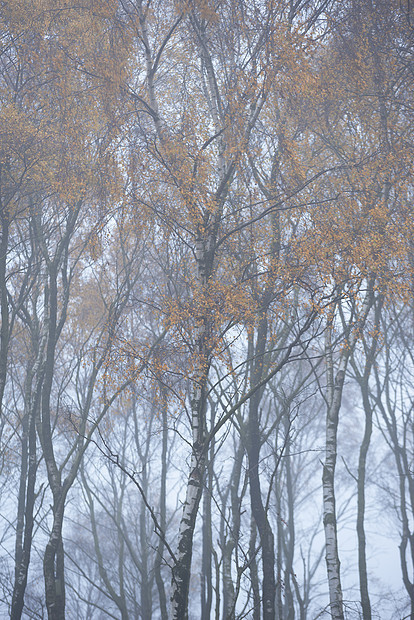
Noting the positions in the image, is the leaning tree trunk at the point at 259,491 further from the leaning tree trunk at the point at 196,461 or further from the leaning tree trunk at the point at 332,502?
the leaning tree trunk at the point at 196,461

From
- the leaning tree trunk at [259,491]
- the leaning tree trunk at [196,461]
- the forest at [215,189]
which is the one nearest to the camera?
the leaning tree trunk at [196,461]

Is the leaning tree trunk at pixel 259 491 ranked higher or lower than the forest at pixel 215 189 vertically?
lower

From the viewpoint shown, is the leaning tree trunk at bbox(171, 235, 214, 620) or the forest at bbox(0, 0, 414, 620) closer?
the leaning tree trunk at bbox(171, 235, 214, 620)

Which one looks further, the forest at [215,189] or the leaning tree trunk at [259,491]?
the leaning tree trunk at [259,491]

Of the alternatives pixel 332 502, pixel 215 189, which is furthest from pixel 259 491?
pixel 215 189

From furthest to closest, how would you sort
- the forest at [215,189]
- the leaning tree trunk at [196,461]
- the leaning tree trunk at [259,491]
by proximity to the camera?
1. the leaning tree trunk at [259,491]
2. the forest at [215,189]
3. the leaning tree trunk at [196,461]

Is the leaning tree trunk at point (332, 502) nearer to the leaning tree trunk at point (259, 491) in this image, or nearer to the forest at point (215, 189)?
the forest at point (215, 189)

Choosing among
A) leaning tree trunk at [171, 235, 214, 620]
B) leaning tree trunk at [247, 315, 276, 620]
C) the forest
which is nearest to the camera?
leaning tree trunk at [171, 235, 214, 620]

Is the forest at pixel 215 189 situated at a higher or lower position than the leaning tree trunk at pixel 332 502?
higher

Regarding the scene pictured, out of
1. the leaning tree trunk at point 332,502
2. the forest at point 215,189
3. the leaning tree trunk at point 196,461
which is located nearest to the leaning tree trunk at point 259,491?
the forest at point 215,189

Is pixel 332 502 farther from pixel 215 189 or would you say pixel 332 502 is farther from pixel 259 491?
pixel 215 189

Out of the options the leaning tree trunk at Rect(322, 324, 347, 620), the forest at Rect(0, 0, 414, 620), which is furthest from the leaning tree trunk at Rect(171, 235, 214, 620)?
the leaning tree trunk at Rect(322, 324, 347, 620)

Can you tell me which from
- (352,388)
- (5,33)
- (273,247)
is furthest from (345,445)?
(5,33)

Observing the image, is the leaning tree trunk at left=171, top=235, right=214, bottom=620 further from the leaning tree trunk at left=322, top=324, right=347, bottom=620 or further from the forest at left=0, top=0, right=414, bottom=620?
the leaning tree trunk at left=322, top=324, right=347, bottom=620
